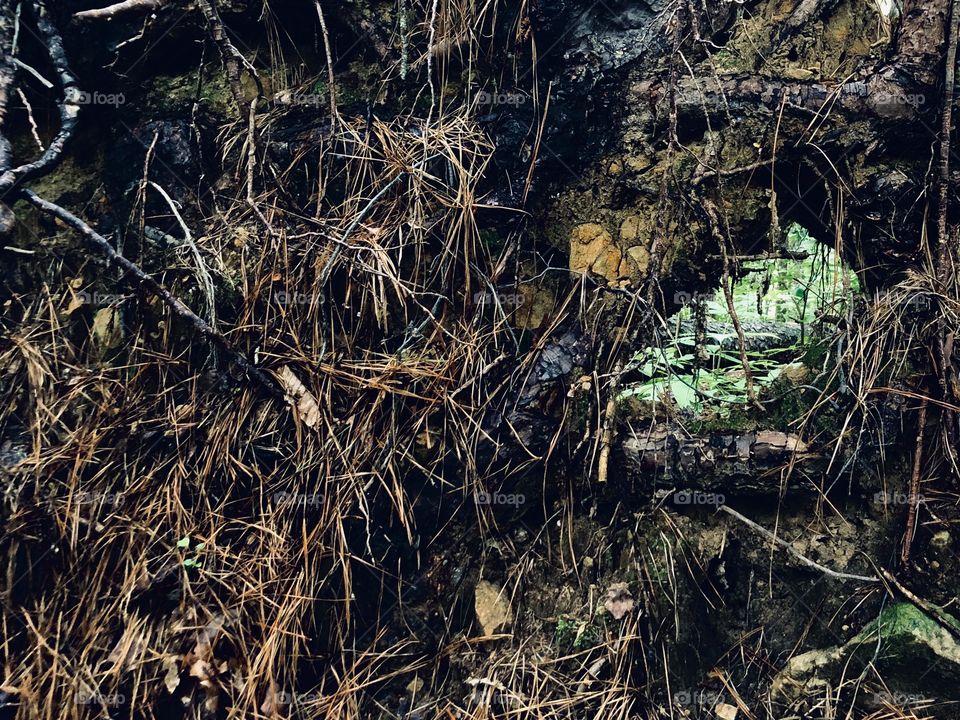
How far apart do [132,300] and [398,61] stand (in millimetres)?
1440

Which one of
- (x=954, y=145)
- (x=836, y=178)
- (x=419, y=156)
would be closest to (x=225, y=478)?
(x=419, y=156)

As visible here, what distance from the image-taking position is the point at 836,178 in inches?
85.8

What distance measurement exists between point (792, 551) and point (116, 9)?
314 centimetres

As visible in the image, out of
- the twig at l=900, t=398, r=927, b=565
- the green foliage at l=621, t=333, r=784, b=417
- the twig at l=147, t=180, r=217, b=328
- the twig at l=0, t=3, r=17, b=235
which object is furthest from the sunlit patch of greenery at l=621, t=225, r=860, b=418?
the twig at l=0, t=3, r=17, b=235

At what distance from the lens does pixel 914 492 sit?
1.99m

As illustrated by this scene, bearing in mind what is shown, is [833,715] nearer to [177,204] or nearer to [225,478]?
[225,478]

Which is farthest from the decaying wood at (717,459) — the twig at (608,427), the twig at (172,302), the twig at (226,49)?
the twig at (226,49)

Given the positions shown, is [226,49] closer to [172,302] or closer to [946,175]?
[172,302]

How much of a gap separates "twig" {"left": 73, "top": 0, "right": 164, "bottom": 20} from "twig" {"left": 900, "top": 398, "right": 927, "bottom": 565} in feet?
10.5

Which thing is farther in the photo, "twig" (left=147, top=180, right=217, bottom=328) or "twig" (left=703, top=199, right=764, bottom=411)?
"twig" (left=147, top=180, right=217, bottom=328)

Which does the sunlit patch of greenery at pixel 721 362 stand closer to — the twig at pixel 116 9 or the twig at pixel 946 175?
the twig at pixel 946 175

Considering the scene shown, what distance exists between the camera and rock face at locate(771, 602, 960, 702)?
6.08ft

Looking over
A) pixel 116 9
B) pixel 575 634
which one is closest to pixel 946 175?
pixel 575 634

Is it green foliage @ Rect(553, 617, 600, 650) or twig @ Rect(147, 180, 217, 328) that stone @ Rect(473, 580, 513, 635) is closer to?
green foliage @ Rect(553, 617, 600, 650)
